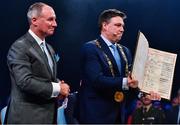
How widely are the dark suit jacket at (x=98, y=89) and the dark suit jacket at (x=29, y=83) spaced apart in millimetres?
336

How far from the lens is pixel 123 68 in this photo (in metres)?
2.90

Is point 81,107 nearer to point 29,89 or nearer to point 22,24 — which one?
point 29,89

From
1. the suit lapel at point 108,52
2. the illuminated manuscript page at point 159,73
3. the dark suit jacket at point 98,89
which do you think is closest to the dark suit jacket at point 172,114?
the illuminated manuscript page at point 159,73

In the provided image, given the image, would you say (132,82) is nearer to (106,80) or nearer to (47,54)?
(106,80)

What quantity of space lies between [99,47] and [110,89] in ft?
1.00

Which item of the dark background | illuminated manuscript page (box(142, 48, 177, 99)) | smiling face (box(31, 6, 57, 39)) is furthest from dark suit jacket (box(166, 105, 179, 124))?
smiling face (box(31, 6, 57, 39))

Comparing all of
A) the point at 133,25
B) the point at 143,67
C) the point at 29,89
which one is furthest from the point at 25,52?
the point at 133,25

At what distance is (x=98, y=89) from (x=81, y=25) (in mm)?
1528

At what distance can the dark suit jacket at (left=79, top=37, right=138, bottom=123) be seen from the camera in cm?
279

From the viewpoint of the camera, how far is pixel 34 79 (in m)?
2.47

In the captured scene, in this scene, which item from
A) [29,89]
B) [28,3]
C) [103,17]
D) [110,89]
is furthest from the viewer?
[28,3]

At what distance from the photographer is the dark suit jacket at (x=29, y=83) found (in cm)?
245

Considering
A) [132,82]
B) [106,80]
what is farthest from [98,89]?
[132,82]

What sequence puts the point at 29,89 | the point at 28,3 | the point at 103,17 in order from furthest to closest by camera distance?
1. the point at 28,3
2. the point at 103,17
3. the point at 29,89
